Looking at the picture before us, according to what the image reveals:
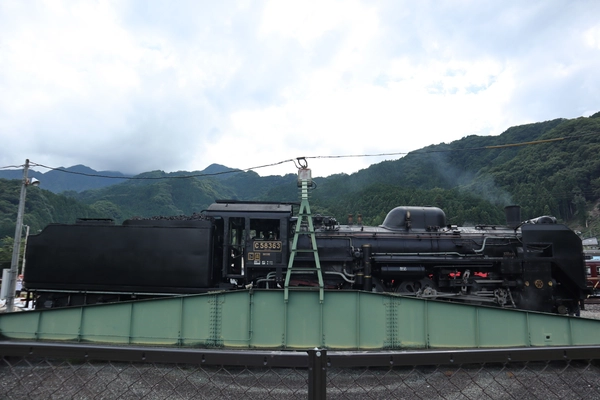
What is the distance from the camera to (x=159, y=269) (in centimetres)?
1012

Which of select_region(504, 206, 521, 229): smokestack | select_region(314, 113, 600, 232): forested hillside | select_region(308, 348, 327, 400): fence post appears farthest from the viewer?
select_region(314, 113, 600, 232): forested hillside

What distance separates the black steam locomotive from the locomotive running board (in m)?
1.69

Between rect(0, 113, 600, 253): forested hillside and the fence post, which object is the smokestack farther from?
rect(0, 113, 600, 253): forested hillside

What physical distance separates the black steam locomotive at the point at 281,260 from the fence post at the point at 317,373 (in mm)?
7650

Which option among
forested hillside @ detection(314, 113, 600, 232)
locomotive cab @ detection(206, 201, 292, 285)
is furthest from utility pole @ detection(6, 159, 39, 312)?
forested hillside @ detection(314, 113, 600, 232)

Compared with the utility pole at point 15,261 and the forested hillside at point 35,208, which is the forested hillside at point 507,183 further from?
the forested hillside at point 35,208

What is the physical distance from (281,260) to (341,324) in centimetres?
252

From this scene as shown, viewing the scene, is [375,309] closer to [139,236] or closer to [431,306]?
[431,306]

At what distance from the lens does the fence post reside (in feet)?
6.22

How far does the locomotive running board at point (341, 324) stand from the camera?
26.2 feet

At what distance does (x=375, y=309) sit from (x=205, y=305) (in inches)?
146

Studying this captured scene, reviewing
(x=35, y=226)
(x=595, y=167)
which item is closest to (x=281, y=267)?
(x=35, y=226)

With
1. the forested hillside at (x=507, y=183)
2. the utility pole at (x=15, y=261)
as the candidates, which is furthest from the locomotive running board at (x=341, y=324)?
the forested hillside at (x=507, y=183)

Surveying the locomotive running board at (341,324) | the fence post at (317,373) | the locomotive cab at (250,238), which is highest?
the locomotive cab at (250,238)
